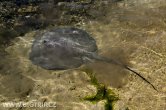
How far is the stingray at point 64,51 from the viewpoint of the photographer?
581 cm

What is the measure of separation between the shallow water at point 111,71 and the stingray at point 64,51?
14cm

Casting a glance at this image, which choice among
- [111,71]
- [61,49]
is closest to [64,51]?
[61,49]

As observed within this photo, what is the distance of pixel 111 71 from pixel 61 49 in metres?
1.16

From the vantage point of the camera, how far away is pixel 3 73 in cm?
582

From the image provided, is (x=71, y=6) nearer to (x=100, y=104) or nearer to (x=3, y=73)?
(x=3, y=73)

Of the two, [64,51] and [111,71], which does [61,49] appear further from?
[111,71]

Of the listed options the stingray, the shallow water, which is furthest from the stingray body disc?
the shallow water

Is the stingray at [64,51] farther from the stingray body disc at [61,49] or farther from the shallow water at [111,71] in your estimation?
the shallow water at [111,71]

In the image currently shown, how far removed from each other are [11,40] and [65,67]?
1731 millimetres

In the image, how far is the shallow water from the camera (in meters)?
5.21

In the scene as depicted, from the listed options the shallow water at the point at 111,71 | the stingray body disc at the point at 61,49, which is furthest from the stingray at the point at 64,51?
the shallow water at the point at 111,71

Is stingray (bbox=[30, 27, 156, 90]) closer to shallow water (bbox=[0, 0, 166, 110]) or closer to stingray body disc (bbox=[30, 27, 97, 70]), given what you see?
stingray body disc (bbox=[30, 27, 97, 70])

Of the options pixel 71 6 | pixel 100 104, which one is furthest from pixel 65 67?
pixel 71 6

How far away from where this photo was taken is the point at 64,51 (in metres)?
5.98
